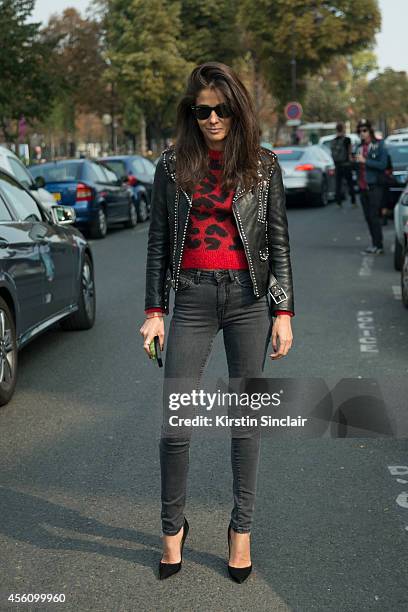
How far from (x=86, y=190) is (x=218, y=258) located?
1652cm

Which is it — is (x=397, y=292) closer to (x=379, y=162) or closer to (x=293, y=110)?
(x=379, y=162)

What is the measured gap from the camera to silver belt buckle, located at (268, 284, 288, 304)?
13.2ft

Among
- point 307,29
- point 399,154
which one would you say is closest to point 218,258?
point 399,154

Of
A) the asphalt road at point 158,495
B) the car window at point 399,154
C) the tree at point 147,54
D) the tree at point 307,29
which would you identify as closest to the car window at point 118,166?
the car window at point 399,154

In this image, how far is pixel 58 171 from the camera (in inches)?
821

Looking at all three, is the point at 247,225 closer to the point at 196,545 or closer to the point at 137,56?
the point at 196,545

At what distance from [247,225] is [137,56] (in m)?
59.3

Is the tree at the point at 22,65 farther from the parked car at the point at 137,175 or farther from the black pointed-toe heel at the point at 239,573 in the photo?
the black pointed-toe heel at the point at 239,573

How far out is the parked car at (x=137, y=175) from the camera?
2414cm

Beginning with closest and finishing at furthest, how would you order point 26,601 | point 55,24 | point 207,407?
point 26,601 < point 207,407 < point 55,24

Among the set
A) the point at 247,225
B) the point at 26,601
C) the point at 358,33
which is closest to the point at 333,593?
the point at 26,601

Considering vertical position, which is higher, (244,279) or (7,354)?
(244,279)

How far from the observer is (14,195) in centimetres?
862

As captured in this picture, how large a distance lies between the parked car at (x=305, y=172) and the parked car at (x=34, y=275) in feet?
53.9
